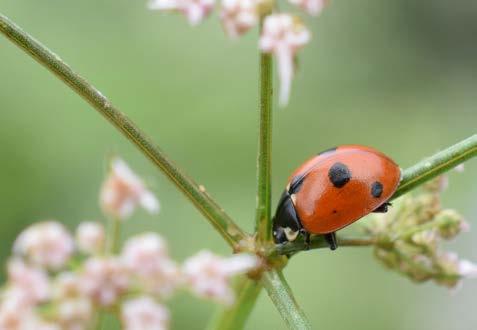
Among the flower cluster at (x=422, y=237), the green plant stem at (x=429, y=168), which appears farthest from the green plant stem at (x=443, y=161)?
the flower cluster at (x=422, y=237)

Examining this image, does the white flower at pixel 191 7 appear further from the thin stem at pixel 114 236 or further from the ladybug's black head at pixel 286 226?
the ladybug's black head at pixel 286 226

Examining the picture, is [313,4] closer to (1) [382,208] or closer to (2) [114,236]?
(2) [114,236]

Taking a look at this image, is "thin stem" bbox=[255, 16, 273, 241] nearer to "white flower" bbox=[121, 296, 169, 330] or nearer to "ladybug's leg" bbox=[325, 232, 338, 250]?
"ladybug's leg" bbox=[325, 232, 338, 250]

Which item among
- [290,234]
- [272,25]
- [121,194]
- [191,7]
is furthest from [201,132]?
[121,194]

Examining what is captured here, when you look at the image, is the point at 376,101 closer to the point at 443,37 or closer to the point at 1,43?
Result: the point at 443,37

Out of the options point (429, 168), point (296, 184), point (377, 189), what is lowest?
point (429, 168)

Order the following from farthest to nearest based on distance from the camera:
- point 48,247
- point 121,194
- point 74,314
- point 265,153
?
1. point 265,153
2. point 121,194
3. point 48,247
4. point 74,314

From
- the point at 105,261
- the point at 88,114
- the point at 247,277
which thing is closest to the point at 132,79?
the point at 88,114
